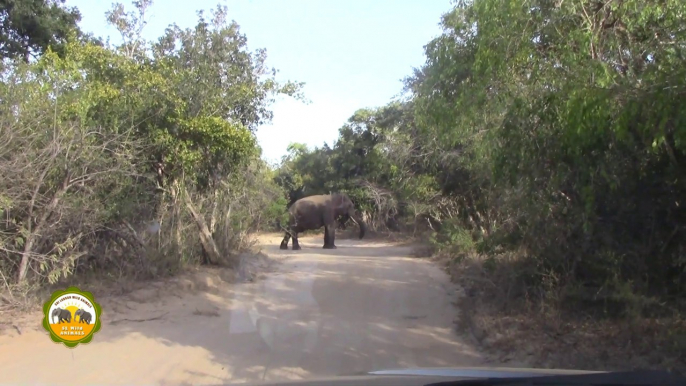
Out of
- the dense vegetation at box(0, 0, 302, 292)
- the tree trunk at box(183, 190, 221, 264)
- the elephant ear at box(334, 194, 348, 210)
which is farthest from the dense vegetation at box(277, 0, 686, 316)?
the elephant ear at box(334, 194, 348, 210)

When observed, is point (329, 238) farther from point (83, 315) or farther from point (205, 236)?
point (83, 315)

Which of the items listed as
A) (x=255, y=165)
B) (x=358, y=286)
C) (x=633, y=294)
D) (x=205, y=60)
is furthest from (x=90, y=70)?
(x=633, y=294)

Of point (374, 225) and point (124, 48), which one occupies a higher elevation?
point (124, 48)

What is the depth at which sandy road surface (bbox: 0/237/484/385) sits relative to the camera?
7223 mm

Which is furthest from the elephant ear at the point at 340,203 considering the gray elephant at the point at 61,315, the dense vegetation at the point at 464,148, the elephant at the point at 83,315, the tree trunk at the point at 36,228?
the gray elephant at the point at 61,315

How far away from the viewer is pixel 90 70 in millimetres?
11781

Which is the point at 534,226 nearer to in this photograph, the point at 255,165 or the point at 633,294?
the point at 633,294

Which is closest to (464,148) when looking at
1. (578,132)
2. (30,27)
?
(578,132)

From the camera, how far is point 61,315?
7410 mm

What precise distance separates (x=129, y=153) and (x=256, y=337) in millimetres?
3808

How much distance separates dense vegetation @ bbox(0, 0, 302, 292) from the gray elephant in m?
1.80

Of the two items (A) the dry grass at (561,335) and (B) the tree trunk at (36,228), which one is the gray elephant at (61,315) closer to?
(B) the tree trunk at (36,228)

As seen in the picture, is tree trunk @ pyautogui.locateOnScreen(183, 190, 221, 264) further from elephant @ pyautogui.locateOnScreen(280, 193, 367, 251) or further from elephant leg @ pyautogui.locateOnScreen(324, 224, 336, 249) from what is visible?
elephant leg @ pyautogui.locateOnScreen(324, 224, 336, 249)

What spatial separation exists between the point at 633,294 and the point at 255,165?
10.3 metres
